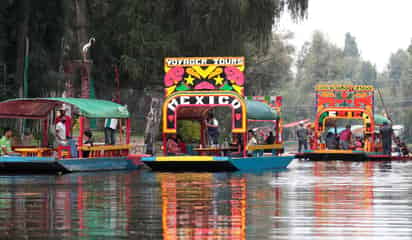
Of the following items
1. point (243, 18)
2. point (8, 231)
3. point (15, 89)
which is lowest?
point (8, 231)

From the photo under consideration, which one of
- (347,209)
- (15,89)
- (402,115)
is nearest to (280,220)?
(347,209)

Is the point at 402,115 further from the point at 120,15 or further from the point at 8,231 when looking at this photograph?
the point at 8,231

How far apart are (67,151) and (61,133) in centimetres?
64

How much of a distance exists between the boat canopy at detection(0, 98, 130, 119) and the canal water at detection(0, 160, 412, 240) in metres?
4.30

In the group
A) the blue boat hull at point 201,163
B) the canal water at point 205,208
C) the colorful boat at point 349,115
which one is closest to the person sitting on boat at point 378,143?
the colorful boat at point 349,115

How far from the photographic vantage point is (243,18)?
42.8m

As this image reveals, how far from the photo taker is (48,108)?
115 feet

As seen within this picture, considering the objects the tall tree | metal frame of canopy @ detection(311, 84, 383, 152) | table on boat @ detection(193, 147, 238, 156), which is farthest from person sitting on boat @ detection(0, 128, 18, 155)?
metal frame of canopy @ detection(311, 84, 383, 152)

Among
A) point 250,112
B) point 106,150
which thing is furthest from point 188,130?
point 106,150

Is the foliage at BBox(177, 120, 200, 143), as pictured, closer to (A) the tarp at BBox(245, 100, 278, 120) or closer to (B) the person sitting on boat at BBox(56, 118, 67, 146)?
(A) the tarp at BBox(245, 100, 278, 120)

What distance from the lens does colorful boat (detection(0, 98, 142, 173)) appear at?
3080 cm

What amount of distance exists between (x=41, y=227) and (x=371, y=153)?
3518 centimetres

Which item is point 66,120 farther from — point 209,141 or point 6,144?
point 209,141

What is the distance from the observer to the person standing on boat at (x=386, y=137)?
48.4 m
